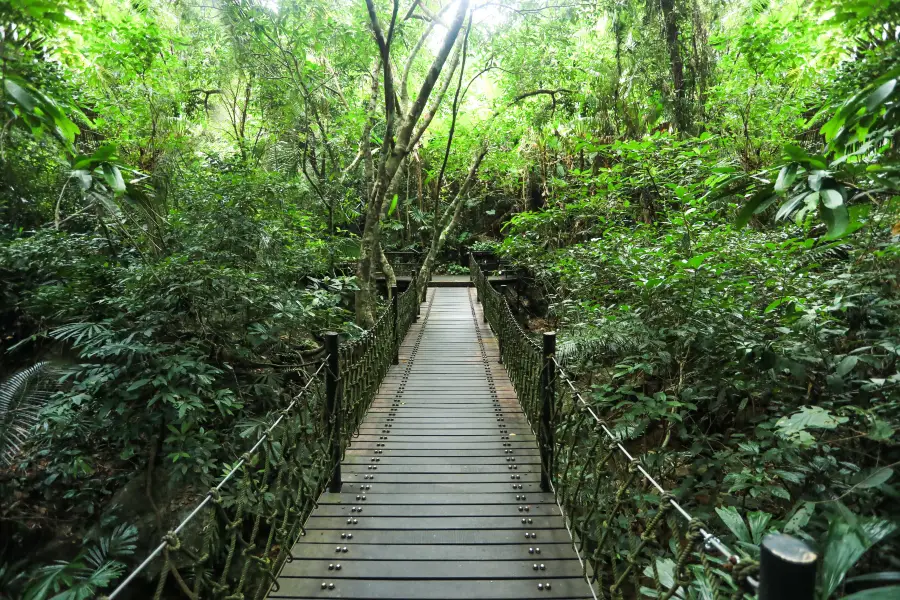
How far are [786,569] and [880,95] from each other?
5.21ft

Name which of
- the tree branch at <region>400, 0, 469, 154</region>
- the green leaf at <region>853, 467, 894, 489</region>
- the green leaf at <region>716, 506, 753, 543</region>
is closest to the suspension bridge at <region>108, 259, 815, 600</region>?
the green leaf at <region>716, 506, 753, 543</region>

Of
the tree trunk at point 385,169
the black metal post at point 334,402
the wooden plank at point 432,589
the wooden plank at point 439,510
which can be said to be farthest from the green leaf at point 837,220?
the tree trunk at point 385,169

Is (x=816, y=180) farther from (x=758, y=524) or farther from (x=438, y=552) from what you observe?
(x=438, y=552)

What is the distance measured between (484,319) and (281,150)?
5.79m

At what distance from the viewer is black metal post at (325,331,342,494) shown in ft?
11.9

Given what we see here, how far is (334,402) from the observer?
3713 mm

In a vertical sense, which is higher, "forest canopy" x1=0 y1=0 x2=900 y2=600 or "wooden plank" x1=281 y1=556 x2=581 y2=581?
"forest canopy" x1=0 y1=0 x2=900 y2=600

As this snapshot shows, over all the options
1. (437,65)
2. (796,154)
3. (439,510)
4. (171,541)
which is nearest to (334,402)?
(439,510)

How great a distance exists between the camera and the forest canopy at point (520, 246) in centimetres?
241

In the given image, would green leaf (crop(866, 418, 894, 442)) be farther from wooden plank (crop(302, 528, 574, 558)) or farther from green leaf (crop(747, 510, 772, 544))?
wooden plank (crop(302, 528, 574, 558))

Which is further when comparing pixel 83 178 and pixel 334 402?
pixel 334 402

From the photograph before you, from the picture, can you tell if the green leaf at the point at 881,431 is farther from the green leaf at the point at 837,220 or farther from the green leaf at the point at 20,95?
the green leaf at the point at 20,95

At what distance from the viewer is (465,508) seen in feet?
11.2

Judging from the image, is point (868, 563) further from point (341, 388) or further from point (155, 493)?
point (155, 493)
